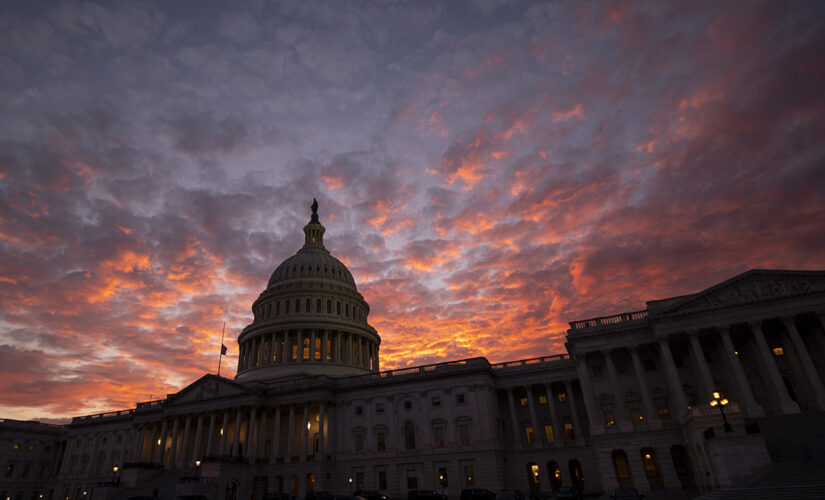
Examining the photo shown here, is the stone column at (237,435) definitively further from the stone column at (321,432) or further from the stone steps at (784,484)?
the stone steps at (784,484)

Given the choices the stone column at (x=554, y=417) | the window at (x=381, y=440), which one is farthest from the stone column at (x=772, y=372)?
the window at (x=381, y=440)

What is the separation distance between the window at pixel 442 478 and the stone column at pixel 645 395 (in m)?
21.9

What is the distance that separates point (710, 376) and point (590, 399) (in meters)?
10.8

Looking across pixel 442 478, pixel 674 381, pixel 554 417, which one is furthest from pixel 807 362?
pixel 442 478

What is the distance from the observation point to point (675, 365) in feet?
150

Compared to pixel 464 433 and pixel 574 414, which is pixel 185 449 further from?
pixel 574 414

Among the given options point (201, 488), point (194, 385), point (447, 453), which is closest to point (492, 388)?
point (447, 453)

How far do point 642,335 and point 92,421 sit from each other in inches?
3384

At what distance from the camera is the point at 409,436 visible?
185ft

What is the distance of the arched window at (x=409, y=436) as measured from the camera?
5578 centimetres

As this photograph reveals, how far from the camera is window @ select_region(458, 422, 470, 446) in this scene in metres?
53.1

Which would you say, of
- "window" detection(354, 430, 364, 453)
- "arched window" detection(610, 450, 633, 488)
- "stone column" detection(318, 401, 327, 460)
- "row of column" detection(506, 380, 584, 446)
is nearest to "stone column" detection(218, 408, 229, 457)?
"stone column" detection(318, 401, 327, 460)

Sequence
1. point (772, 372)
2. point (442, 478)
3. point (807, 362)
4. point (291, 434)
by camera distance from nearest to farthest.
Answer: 1. point (807, 362)
2. point (772, 372)
3. point (442, 478)
4. point (291, 434)

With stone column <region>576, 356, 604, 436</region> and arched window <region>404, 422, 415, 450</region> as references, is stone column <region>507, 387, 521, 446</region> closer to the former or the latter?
stone column <region>576, 356, 604, 436</region>
